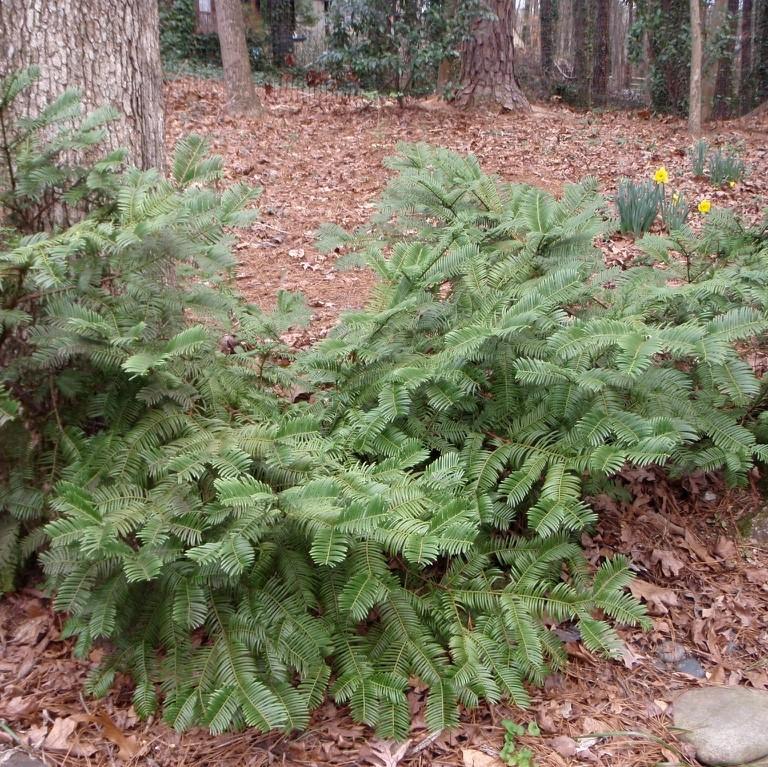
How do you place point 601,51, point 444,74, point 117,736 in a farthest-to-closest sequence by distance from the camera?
point 601,51, point 444,74, point 117,736

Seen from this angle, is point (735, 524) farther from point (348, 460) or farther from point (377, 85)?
point (377, 85)

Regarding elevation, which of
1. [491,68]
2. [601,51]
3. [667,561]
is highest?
[601,51]

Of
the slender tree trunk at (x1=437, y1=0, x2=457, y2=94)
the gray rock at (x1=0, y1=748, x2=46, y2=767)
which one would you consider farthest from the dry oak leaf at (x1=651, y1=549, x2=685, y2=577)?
the slender tree trunk at (x1=437, y1=0, x2=457, y2=94)

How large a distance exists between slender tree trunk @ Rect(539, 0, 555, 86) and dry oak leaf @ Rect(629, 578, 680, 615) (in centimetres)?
1543

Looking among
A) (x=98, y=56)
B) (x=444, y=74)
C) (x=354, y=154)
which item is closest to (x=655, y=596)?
(x=98, y=56)

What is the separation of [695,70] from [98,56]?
933 cm

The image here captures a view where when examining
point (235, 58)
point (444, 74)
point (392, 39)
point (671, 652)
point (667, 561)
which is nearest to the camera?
point (671, 652)

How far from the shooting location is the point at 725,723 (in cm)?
232

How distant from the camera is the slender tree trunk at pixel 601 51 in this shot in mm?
14914

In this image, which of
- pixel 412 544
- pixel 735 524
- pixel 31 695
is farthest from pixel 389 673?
pixel 735 524

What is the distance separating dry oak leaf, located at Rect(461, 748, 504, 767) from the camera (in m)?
2.23

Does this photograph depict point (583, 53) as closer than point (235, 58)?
No

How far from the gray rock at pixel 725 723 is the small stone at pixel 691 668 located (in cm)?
9

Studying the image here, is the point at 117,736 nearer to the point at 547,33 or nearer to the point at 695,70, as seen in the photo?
the point at 695,70
